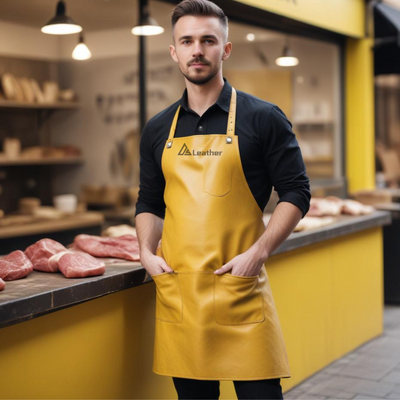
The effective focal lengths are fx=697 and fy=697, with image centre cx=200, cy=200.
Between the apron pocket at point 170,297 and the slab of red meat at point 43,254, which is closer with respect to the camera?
the apron pocket at point 170,297

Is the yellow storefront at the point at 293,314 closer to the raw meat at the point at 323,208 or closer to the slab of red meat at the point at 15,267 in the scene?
the raw meat at the point at 323,208

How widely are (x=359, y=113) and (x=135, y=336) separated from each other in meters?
4.82

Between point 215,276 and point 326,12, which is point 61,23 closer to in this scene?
point 326,12

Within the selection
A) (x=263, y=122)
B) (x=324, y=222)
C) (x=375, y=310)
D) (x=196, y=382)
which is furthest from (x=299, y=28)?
(x=196, y=382)

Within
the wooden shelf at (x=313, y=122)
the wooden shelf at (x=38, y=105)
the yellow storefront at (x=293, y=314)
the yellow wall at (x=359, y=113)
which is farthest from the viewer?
the wooden shelf at (x=313, y=122)

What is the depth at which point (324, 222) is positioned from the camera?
510cm

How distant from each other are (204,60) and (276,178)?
551 millimetres

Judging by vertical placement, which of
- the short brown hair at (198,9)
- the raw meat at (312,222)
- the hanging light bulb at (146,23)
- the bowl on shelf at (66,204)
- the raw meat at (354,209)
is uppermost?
the hanging light bulb at (146,23)

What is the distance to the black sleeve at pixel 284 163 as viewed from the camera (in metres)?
2.78

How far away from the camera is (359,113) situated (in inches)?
291

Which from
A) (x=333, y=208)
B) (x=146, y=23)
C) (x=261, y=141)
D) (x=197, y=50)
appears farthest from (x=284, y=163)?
(x=146, y=23)

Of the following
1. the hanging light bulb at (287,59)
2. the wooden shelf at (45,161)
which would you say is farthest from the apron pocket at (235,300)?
the hanging light bulb at (287,59)

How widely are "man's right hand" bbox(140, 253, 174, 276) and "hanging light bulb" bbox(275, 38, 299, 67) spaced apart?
441 centimetres

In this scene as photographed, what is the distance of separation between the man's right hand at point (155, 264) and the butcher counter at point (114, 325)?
7.8 inches
